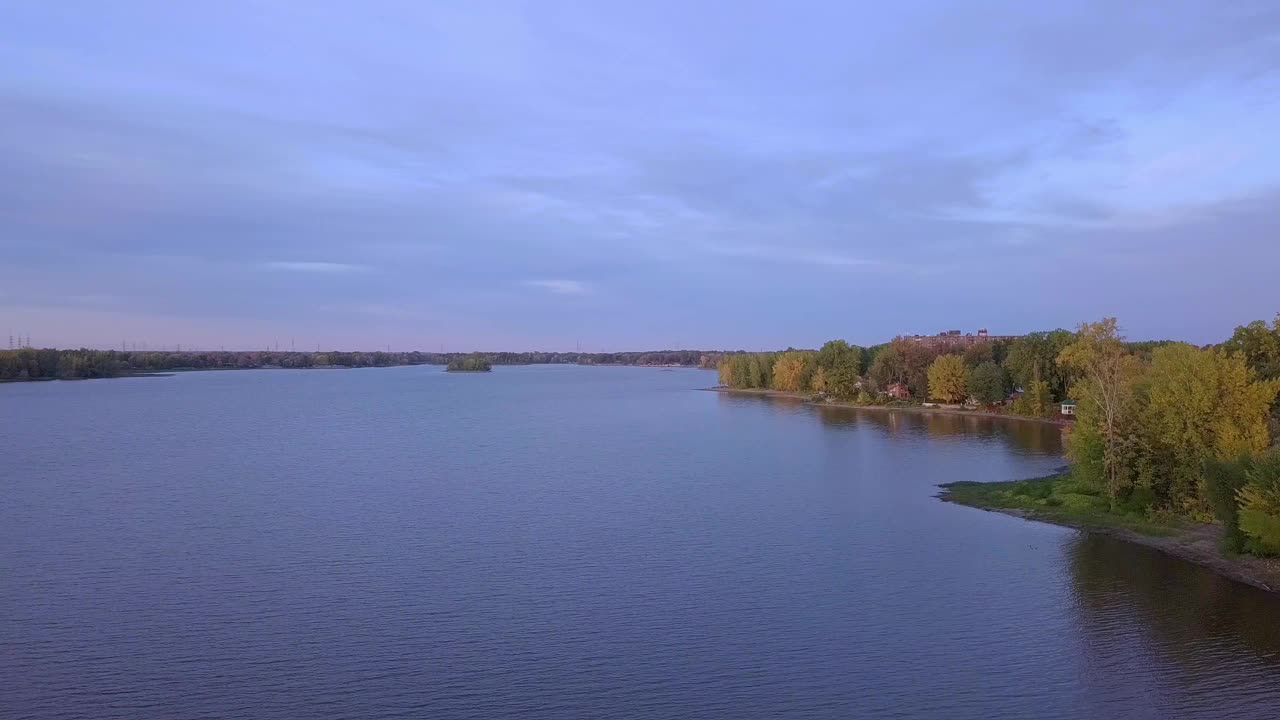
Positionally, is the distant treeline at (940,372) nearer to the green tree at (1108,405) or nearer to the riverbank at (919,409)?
the riverbank at (919,409)

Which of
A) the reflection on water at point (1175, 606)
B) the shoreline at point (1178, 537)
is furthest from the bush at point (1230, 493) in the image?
the reflection on water at point (1175, 606)

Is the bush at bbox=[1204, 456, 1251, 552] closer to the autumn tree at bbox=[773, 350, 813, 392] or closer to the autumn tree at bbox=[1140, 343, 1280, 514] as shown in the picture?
the autumn tree at bbox=[1140, 343, 1280, 514]

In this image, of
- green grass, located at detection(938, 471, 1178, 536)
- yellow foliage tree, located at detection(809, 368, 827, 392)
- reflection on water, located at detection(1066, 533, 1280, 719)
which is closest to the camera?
reflection on water, located at detection(1066, 533, 1280, 719)

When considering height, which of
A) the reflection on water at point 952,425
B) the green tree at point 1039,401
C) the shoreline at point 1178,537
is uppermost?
the green tree at point 1039,401

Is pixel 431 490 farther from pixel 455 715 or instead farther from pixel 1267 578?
pixel 1267 578

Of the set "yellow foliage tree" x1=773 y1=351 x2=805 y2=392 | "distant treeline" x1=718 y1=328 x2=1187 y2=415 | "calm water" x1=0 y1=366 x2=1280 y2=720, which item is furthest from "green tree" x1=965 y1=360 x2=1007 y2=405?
"calm water" x1=0 y1=366 x2=1280 y2=720

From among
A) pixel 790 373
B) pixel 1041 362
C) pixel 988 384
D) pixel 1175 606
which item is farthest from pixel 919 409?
pixel 1175 606
